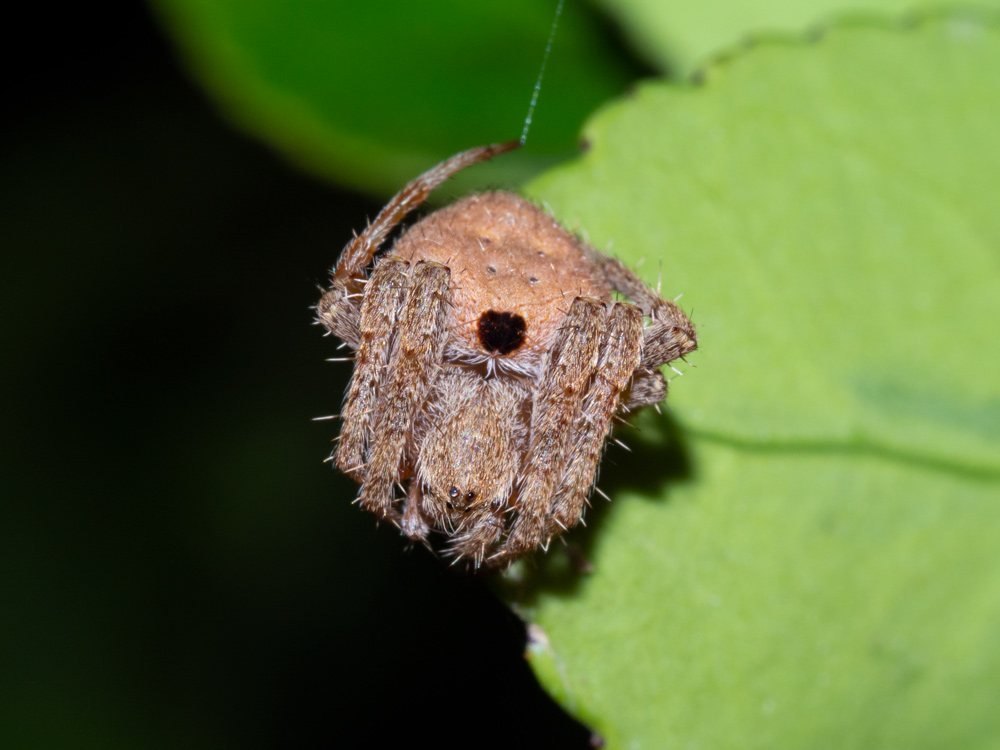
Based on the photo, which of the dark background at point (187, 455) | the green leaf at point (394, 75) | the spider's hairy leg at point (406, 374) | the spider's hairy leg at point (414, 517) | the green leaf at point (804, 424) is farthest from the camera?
the dark background at point (187, 455)

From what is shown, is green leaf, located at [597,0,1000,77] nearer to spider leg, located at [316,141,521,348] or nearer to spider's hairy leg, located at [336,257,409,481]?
spider leg, located at [316,141,521,348]

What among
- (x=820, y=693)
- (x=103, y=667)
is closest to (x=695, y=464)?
(x=820, y=693)

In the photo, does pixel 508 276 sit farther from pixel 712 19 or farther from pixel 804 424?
pixel 712 19

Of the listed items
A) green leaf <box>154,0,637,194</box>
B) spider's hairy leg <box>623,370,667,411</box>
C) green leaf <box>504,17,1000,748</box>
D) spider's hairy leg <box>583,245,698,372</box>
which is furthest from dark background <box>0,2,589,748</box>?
spider's hairy leg <box>623,370,667,411</box>

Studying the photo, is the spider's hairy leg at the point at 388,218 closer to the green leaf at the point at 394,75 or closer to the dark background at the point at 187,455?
the green leaf at the point at 394,75

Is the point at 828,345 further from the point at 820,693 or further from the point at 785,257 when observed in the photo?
the point at 820,693

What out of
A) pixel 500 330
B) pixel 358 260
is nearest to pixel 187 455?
pixel 358 260

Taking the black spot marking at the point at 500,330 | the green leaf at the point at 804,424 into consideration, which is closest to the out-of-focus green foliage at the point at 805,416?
the green leaf at the point at 804,424
